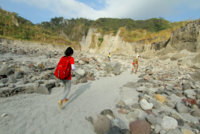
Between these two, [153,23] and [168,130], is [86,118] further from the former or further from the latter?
[153,23]

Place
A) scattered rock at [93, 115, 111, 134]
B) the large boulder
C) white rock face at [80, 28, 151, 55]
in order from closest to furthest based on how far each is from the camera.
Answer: scattered rock at [93, 115, 111, 134], the large boulder, white rock face at [80, 28, 151, 55]

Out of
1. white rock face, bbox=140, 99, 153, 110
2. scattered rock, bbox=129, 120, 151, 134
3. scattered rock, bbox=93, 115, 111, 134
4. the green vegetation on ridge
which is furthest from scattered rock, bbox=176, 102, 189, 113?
the green vegetation on ridge

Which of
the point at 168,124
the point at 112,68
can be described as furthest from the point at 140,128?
the point at 112,68

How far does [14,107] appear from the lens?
7.46 feet

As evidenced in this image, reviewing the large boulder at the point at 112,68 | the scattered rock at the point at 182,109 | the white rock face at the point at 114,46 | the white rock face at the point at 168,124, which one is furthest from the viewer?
the white rock face at the point at 114,46

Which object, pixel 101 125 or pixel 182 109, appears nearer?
pixel 101 125

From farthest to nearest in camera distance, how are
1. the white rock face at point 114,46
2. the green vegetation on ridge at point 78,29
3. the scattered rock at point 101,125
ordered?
the white rock face at point 114,46
the green vegetation on ridge at point 78,29
the scattered rock at point 101,125

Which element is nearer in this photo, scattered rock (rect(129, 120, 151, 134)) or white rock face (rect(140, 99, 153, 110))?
scattered rock (rect(129, 120, 151, 134))

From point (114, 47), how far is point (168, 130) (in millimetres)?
29056

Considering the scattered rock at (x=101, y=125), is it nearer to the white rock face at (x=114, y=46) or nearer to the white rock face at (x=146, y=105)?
the white rock face at (x=146, y=105)

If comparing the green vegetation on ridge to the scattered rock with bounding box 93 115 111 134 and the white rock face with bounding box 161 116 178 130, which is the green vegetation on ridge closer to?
the white rock face with bounding box 161 116 178 130

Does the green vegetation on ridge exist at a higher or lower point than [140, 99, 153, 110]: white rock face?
higher

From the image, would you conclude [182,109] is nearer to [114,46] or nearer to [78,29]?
[114,46]

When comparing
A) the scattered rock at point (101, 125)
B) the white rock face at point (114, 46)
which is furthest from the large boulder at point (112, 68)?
the white rock face at point (114, 46)
